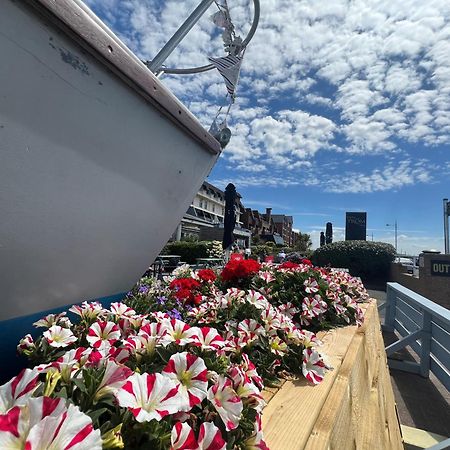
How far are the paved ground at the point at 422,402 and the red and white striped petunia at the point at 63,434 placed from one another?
3.05 m

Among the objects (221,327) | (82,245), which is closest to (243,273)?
(221,327)

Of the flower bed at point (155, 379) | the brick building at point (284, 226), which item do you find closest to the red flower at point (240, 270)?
the flower bed at point (155, 379)

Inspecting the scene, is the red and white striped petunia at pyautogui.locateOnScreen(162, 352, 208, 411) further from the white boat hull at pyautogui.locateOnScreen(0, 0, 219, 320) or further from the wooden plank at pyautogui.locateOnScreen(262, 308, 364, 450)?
the white boat hull at pyautogui.locateOnScreen(0, 0, 219, 320)

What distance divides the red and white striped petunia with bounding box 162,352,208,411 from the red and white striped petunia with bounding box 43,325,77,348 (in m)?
0.47

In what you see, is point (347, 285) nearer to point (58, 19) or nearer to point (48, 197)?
point (48, 197)

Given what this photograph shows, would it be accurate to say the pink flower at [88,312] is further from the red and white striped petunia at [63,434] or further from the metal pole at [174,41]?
the metal pole at [174,41]

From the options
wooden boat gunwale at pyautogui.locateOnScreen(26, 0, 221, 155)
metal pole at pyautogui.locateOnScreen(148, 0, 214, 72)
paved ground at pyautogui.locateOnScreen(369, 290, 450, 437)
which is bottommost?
paved ground at pyautogui.locateOnScreen(369, 290, 450, 437)

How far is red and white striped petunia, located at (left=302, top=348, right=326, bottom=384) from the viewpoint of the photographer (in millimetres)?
1188

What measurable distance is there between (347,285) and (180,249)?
15315mm

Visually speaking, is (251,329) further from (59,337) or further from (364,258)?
(364,258)

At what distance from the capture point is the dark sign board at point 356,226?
→ 795 inches

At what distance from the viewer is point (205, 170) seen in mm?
2217

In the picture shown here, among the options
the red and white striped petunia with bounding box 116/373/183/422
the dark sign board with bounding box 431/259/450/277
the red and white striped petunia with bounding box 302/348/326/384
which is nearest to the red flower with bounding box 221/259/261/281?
the red and white striped petunia with bounding box 302/348/326/384

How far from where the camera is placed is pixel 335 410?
989 millimetres
